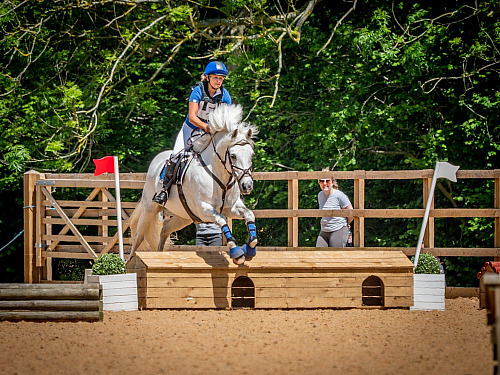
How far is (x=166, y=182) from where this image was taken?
9.55 m

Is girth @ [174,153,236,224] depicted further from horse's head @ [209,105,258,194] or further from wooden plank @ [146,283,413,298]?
wooden plank @ [146,283,413,298]

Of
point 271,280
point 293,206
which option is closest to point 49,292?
point 271,280

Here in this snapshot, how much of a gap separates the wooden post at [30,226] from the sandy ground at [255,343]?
4139 mm

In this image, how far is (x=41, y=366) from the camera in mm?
5684

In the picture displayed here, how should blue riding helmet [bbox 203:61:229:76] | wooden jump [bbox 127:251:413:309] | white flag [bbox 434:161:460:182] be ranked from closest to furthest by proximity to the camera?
wooden jump [bbox 127:251:413:309]
blue riding helmet [bbox 203:61:229:76]
white flag [bbox 434:161:460:182]

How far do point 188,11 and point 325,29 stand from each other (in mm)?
3864

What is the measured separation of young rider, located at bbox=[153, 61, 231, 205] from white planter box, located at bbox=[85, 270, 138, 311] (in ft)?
4.00

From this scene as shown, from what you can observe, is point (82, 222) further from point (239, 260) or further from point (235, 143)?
point (239, 260)

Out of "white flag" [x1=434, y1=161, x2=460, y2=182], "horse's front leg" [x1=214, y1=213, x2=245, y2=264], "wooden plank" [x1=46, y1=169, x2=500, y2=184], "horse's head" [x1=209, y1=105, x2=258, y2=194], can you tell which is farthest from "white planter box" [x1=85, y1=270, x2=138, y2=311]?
"white flag" [x1=434, y1=161, x2=460, y2=182]

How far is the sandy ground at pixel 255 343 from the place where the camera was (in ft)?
18.2

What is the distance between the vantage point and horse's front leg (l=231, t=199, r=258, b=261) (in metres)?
8.46

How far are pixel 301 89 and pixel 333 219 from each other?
5.01 m

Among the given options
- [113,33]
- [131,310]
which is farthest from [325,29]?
[131,310]

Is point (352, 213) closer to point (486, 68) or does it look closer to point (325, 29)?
point (486, 68)
